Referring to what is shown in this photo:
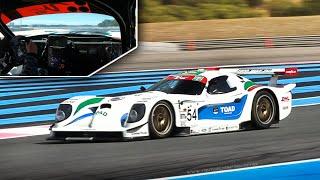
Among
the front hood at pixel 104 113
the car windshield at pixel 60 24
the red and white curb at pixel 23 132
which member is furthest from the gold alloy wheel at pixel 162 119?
the car windshield at pixel 60 24

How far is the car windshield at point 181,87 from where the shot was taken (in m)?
7.03

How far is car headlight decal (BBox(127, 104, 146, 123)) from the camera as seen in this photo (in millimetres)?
6424

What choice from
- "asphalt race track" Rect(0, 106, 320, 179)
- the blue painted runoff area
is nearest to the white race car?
"asphalt race track" Rect(0, 106, 320, 179)

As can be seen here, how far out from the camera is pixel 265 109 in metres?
7.52

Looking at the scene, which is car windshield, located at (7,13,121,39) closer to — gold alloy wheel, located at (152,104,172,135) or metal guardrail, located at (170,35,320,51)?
metal guardrail, located at (170,35,320,51)

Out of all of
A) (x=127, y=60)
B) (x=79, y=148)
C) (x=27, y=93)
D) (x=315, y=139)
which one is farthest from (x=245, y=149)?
(x=27, y=93)

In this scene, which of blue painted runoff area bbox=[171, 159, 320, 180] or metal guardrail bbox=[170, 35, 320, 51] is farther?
metal guardrail bbox=[170, 35, 320, 51]

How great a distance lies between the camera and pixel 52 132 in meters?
6.83

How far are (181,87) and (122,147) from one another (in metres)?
1.24

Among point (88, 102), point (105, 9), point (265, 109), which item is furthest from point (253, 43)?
point (88, 102)

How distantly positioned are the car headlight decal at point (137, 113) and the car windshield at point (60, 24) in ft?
8.93

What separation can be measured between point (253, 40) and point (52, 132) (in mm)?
4185

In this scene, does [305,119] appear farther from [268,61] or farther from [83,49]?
[83,49]

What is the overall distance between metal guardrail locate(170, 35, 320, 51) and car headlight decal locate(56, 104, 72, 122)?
2.82 m
